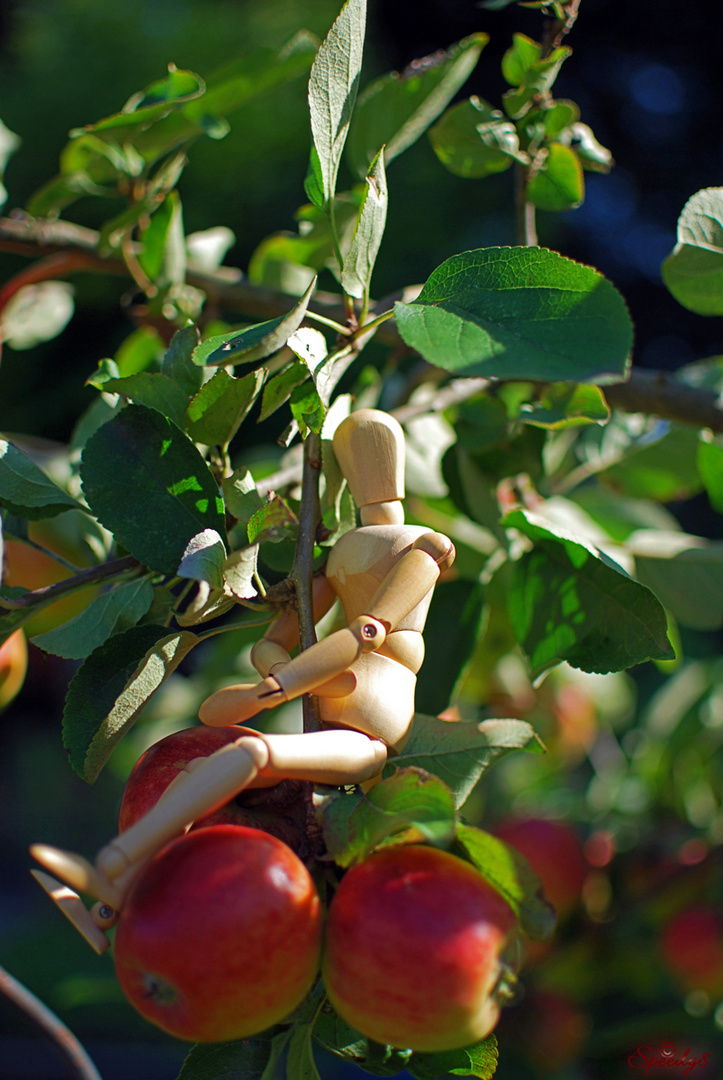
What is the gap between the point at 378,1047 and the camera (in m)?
0.25

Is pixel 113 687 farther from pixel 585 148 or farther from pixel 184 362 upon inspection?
pixel 585 148

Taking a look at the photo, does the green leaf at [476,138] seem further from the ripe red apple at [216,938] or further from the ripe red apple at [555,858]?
the ripe red apple at [555,858]

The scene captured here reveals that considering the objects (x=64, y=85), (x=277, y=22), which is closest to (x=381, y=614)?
(x=277, y=22)

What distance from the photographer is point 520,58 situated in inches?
15.3

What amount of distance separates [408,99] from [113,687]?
13.4 inches

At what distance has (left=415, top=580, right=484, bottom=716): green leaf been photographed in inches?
14.6

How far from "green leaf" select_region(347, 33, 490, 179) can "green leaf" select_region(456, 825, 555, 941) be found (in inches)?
13.2

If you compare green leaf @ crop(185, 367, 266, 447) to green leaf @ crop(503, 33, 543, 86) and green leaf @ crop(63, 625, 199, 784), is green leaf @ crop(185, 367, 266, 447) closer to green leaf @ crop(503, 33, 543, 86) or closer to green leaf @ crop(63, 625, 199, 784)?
green leaf @ crop(63, 625, 199, 784)

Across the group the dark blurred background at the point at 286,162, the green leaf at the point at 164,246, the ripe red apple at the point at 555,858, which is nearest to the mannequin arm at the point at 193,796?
the green leaf at the point at 164,246

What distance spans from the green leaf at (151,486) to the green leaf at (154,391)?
0.04 ft

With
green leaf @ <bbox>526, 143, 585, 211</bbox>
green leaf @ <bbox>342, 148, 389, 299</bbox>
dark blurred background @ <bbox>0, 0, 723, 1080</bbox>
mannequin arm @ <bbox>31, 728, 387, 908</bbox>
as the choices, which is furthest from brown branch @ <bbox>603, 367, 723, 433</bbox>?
dark blurred background @ <bbox>0, 0, 723, 1080</bbox>

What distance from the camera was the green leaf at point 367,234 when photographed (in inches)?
10.5

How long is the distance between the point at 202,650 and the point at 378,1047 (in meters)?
1.73

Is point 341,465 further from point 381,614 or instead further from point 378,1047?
point 378,1047
